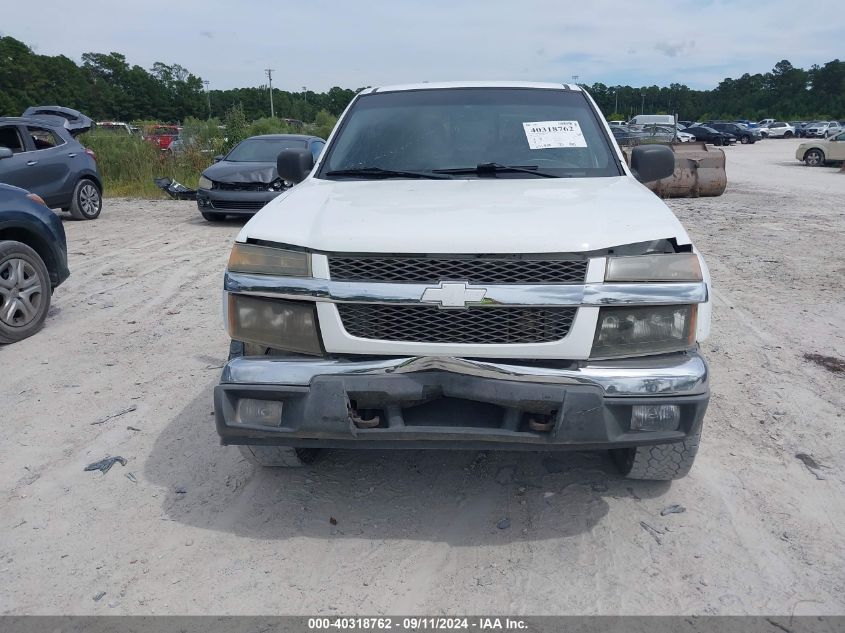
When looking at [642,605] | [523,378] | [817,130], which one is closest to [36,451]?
[523,378]

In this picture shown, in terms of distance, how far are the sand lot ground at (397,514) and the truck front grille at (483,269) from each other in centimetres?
111

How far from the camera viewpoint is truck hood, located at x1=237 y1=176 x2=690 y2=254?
2.71m

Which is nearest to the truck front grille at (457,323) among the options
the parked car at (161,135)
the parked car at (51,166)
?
the parked car at (51,166)

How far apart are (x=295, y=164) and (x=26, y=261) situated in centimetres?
299

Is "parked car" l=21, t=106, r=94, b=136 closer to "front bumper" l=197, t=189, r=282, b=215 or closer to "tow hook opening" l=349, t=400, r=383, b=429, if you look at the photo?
"front bumper" l=197, t=189, r=282, b=215

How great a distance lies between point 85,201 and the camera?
12938mm

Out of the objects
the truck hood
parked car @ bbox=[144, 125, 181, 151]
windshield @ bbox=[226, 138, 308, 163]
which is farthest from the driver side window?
the truck hood

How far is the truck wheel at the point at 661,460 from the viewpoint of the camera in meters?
3.16

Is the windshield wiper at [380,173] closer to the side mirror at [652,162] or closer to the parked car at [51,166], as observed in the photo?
the side mirror at [652,162]

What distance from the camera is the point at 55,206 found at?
12.4 metres

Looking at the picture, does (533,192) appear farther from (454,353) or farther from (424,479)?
(424,479)

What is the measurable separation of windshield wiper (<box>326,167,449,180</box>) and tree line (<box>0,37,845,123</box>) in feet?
237

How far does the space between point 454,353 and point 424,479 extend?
997mm

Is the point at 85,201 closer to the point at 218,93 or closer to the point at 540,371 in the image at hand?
the point at 540,371
